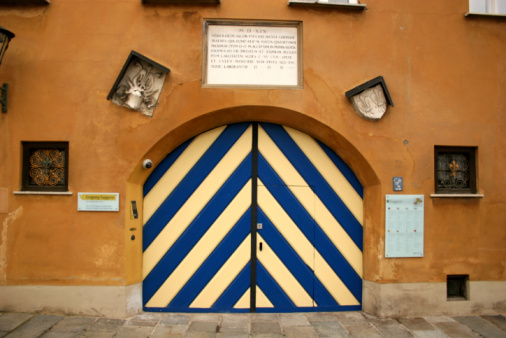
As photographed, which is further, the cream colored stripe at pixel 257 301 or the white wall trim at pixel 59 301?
the cream colored stripe at pixel 257 301

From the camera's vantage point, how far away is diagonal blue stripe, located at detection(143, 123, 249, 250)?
4.97 m

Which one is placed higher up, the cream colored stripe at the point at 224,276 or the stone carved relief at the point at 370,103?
the stone carved relief at the point at 370,103

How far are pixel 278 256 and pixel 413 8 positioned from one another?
3838 millimetres

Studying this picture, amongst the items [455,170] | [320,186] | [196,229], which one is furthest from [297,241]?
[455,170]

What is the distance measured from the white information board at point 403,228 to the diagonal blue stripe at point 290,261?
39.7 inches

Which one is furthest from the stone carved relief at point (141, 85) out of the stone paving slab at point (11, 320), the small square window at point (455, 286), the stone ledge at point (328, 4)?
the small square window at point (455, 286)

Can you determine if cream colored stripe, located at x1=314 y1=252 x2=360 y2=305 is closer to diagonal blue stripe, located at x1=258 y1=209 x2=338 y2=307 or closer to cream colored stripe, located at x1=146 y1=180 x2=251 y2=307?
diagonal blue stripe, located at x1=258 y1=209 x2=338 y2=307

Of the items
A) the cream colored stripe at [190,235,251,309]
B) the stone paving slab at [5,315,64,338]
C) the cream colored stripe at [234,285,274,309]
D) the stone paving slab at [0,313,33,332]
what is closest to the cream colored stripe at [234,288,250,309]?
the cream colored stripe at [234,285,274,309]

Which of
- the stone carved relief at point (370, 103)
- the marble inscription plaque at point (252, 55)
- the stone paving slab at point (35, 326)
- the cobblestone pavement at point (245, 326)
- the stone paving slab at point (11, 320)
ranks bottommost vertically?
the cobblestone pavement at point (245, 326)

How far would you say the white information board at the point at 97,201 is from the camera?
4629 mm

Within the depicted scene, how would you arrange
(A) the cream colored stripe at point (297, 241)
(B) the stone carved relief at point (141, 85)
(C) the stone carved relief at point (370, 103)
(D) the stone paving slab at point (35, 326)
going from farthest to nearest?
(A) the cream colored stripe at point (297, 241)
(C) the stone carved relief at point (370, 103)
(B) the stone carved relief at point (141, 85)
(D) the stone paving slab at point (35, 326)

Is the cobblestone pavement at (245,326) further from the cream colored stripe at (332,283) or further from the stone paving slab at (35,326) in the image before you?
the cream colored stripe at (332,283)

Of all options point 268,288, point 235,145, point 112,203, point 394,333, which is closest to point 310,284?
point 268,288

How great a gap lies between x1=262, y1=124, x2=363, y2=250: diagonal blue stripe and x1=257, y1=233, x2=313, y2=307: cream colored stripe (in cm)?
100
